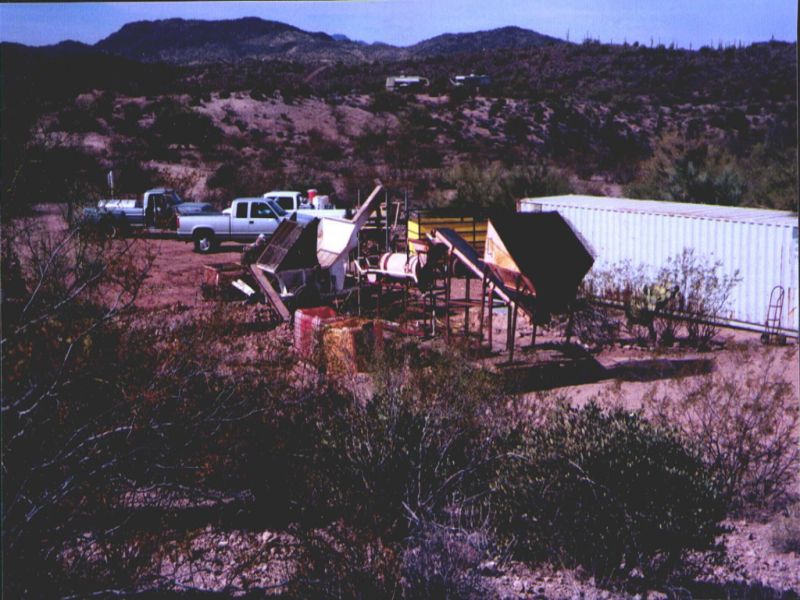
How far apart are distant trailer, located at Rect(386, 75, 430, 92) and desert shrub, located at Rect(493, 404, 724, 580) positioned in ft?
168

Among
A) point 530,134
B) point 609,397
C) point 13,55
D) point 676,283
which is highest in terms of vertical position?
point 530,134

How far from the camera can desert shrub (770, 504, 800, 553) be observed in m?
7.54

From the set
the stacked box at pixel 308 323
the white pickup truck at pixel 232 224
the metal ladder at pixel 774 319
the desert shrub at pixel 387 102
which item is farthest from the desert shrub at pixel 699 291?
the desert shrub at pixel 387 102

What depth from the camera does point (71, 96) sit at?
12.1m

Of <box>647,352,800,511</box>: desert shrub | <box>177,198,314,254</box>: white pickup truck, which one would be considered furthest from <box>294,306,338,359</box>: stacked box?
<box>177,198,314,254</box>: white pickup truck

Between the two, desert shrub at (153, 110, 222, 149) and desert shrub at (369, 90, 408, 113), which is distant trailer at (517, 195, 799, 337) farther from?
desert shrub at (369, 90, 408, 113)

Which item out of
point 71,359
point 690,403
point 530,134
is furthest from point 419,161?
point 71,359

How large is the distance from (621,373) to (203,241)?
602 inches

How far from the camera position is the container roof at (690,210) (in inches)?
628

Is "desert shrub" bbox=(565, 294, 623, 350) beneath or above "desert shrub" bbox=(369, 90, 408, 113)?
beneath

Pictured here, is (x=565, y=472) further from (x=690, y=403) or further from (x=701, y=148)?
(x=701, y=148)

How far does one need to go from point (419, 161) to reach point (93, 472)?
1557 inches

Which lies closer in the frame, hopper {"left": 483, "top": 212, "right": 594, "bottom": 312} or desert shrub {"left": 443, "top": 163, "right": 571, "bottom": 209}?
hopper {"left": 483, "top": 212, "right": 594, "bottom": 312}

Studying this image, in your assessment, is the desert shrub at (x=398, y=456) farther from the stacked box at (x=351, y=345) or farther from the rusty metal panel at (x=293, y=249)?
Answer: the rusty metal panel at (x=293, y=249)
